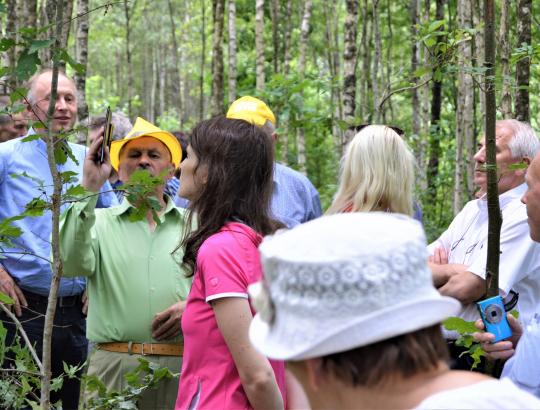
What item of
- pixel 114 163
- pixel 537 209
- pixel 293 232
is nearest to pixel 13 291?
pixel 114 163

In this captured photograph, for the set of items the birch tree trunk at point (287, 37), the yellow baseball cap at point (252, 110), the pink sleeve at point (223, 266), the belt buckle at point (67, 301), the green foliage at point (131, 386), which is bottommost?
the green foliage at point (131, 386)

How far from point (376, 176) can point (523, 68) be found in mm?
2410

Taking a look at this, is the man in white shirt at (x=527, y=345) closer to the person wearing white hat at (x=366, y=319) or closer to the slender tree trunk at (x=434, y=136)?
the person wearing white hat at (x=366, y=319)

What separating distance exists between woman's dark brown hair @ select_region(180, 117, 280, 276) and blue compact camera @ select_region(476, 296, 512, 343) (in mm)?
794

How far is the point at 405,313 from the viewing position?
139cm

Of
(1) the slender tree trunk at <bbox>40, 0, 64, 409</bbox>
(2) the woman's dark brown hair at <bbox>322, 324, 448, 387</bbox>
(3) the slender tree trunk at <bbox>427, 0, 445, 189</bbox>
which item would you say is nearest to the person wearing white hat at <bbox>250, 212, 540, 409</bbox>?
(2) the woman's dark brown hair at <bbox>322, 324, 448, 387</bbox>

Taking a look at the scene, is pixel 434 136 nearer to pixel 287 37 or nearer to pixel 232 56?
pixel 232 56

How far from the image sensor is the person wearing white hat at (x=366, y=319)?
138 centimetres

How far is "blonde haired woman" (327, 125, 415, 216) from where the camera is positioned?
12.3 feet

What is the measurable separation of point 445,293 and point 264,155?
129 centimetres

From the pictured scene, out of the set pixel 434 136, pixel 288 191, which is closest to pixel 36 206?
pixel 288 191

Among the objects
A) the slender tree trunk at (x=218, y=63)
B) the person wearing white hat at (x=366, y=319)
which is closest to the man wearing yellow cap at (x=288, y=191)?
the person wearing white hat at (x=366, y=319)

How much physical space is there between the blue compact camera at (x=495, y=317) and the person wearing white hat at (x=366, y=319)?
4.59 ft

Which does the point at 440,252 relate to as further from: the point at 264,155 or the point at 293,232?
the point at 293,232
